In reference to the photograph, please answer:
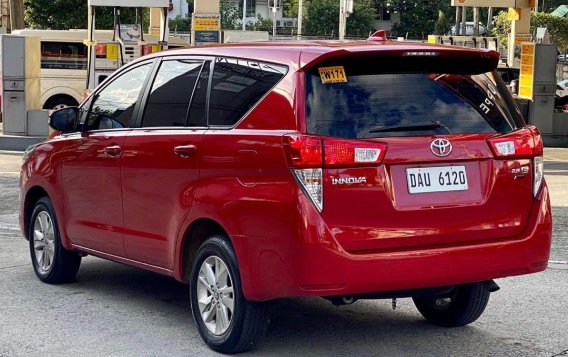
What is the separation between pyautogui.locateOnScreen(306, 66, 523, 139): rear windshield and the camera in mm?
5789

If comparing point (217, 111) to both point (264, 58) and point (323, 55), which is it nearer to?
point (264, 58)

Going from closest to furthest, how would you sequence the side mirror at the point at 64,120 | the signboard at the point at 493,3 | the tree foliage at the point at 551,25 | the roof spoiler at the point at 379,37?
the roof spoiler at the point at 379,37, the side mirror at the point at 64,120, the signboard at the point at 493,3, the tree foliage at the point at 551,25

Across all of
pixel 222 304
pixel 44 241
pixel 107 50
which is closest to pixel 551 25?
pixel 107 50

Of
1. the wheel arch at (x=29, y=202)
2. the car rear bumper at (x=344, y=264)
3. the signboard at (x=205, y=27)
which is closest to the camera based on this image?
the car rear bumper at (x=344, y=264)

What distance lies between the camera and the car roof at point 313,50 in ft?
19.3

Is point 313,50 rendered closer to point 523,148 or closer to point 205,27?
point 523,148

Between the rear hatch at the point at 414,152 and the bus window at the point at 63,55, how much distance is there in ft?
75.7

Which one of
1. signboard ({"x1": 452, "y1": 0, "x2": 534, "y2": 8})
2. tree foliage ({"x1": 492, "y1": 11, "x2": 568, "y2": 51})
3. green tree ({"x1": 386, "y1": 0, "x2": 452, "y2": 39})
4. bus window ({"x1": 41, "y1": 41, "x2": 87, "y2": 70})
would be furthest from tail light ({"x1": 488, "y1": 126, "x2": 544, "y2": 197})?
green tree ({"x1": 386, "y1": 0, "x2": 452, "y2": 39})

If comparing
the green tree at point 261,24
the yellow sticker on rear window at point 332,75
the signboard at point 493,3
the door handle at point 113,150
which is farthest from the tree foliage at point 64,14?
the green tree at point 261,24

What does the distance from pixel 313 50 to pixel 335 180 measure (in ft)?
2.44

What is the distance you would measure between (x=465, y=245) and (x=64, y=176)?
3.15 meters

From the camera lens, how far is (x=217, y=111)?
6434mm

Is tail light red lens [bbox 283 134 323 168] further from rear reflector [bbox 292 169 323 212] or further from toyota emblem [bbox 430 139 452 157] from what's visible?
toyota emblem [bbox 430 139 452 157]

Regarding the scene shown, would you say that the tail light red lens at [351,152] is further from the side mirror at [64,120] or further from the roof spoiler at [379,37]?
the side mirror at [64,120]
